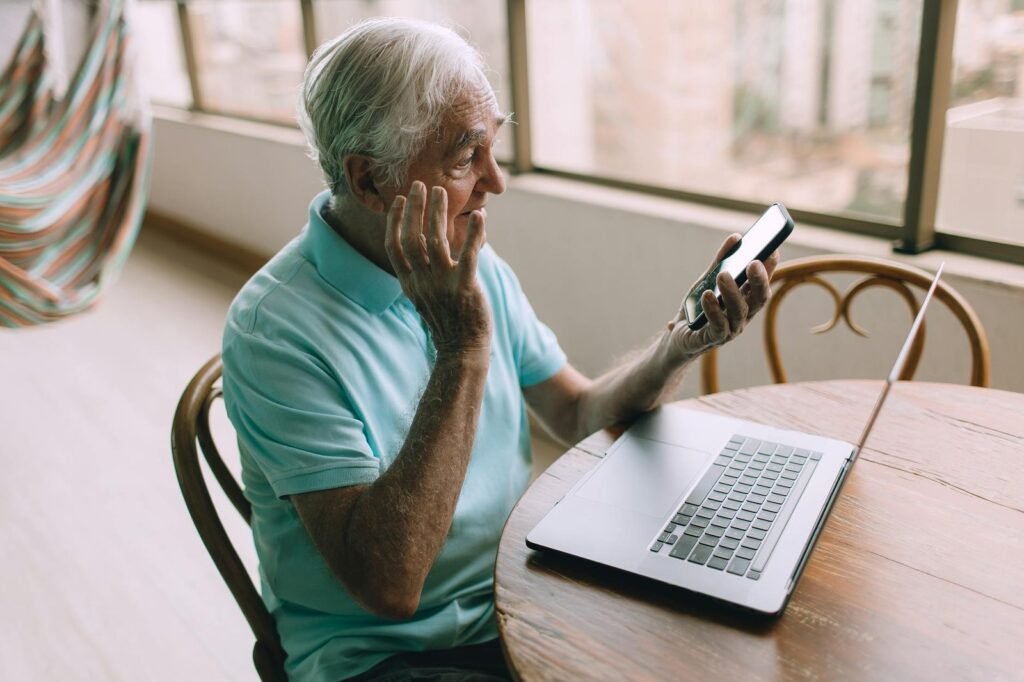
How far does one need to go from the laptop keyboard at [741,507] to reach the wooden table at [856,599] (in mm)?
45

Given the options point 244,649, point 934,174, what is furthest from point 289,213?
point 934,174

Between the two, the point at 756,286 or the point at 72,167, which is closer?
the point at 756,286

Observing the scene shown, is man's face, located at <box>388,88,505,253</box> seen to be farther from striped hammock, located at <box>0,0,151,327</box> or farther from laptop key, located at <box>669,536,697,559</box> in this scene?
striped hammock, located at <box>0,0,151,327</box>

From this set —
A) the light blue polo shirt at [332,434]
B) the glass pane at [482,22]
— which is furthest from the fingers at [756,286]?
the glass pane at [482,22]

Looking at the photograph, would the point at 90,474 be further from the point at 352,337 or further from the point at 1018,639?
the point at 1018,639

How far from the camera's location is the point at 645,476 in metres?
1.00

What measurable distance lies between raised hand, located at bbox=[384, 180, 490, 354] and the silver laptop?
217 mm

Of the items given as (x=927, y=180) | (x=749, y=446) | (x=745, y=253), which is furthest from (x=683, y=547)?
(x=927, y=180)

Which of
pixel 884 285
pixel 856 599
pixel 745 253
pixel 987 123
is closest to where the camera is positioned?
pixel 856 599

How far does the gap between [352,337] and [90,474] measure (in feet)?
5.92

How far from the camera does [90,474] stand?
2.50 metres

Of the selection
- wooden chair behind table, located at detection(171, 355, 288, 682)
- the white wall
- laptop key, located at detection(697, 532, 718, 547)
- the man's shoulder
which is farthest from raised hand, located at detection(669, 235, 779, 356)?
the white wall

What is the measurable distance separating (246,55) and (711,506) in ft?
13.9

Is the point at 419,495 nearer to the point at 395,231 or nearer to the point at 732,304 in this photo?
the point at 395,231
